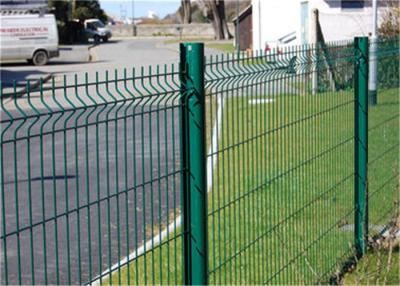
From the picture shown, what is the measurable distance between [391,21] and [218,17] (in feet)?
144

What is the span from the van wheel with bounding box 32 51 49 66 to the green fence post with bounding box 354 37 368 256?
38365 mm

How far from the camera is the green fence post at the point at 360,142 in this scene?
788 centimetres

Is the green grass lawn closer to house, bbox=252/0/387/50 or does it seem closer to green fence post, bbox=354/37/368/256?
green fence post, bbox=354/37/368/256

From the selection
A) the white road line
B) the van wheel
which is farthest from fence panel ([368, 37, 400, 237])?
the van wheel

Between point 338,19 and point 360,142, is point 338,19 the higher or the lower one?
the higher one

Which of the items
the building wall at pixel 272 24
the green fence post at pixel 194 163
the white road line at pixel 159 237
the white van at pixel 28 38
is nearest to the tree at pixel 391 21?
the building wall at pixel 272 24

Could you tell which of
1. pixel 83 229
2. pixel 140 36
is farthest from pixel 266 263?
pixel 140 36

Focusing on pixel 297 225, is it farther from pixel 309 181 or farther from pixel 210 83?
pixel 210 83

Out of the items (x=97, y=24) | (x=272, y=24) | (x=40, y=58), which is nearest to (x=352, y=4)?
(x=272, y=24)

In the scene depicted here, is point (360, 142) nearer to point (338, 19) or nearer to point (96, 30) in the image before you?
point (338, 19)

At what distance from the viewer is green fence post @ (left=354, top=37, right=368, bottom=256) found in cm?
788

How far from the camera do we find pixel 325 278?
702 centimetres

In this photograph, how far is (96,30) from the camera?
74125mm

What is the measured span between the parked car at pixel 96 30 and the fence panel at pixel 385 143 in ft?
204
